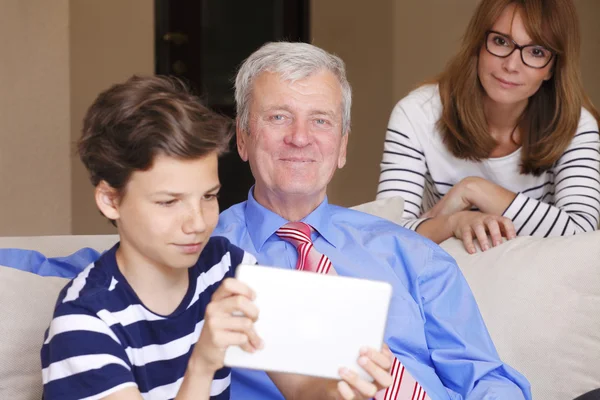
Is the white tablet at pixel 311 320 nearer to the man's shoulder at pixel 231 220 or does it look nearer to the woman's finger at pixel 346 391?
the woman's finger at pixel 346 391

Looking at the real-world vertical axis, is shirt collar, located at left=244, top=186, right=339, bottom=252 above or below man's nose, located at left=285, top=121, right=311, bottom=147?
below

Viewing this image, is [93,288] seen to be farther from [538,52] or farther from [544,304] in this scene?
[538,52]

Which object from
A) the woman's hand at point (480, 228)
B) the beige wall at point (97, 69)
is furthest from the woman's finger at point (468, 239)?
the beige wall at point (97, 69)

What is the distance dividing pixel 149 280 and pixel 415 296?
0.69m

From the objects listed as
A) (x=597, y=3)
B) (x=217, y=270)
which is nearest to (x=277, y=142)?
(x=217, y=270)

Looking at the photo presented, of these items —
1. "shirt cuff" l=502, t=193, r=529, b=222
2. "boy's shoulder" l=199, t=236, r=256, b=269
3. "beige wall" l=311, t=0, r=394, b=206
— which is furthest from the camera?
"beige wall" l=311, t=0, r=394, b=206

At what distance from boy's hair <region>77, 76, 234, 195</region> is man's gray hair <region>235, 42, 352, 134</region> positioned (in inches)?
16.2

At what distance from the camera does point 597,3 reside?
4.45 meters

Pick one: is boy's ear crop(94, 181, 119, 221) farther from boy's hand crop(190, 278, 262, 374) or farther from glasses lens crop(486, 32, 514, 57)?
glasses lens crop(486, 32, 514, 57)

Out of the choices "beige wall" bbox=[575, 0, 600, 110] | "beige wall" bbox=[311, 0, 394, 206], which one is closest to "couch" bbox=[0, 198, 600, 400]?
"beige wall" bbox=[575, 0, 600, 110]

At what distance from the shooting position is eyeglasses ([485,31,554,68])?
2428 mm

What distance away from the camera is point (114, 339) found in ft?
4.22

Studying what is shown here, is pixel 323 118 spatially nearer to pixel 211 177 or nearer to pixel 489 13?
pixel 211 177

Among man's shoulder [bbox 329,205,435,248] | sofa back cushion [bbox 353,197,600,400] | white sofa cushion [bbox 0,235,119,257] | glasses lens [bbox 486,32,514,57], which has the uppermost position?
glasses lens [bbox 486,32,514,57]
